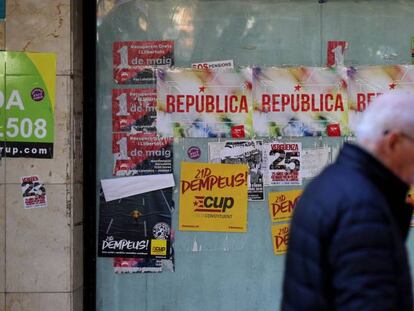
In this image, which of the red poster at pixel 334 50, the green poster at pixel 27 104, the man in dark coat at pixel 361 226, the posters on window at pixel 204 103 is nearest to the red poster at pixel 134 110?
the posters on window at pixel 204 103

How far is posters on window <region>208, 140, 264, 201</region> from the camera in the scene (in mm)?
4754

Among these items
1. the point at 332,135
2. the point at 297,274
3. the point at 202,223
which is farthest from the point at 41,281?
the point at 297,274

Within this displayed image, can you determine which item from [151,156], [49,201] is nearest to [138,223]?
[151,156]

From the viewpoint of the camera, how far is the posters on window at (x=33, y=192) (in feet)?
14.9

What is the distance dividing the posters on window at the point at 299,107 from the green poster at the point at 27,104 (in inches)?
60.5

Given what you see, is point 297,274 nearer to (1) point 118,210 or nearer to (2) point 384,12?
(1) point 118,210

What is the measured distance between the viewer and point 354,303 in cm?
194

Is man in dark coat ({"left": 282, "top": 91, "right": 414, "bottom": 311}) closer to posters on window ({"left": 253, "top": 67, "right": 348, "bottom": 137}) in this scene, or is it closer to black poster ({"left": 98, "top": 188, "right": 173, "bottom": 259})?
posters on window ({"left": 253, "top": 67, "right": 348, "bottom": 137})

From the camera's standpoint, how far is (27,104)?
15.1 ft

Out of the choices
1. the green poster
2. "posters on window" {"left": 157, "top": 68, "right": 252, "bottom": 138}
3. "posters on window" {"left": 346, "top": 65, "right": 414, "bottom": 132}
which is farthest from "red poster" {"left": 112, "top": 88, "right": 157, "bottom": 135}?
"posters on window" {"left": 346, "top": 65, "right": 414, "bottom": 132}

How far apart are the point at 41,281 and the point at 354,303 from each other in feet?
10.2

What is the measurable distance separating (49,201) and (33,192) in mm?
133

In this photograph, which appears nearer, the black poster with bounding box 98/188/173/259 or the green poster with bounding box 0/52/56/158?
the green poster with bounding box 0/52/56/158

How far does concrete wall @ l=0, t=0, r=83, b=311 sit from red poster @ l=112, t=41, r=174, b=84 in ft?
1.26
